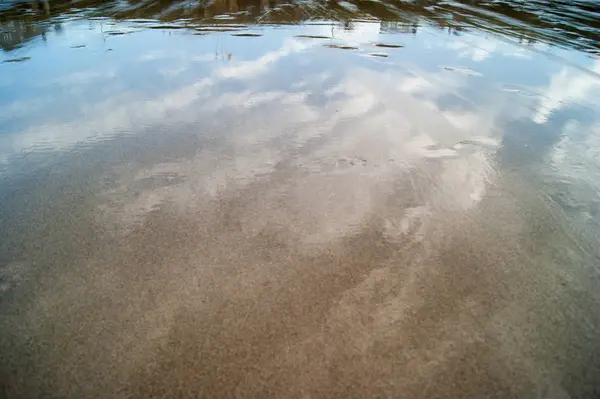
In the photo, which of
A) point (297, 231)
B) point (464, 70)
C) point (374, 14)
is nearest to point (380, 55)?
point (464, 70)

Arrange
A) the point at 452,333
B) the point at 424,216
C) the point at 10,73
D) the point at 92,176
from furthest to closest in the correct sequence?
the point at 10,73 → the point at 92,176 → the point at 424,216 → the point at 452,333

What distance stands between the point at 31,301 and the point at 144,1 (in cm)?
878

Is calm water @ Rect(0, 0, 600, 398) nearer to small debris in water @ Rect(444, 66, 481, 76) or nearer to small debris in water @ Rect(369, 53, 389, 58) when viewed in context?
small debris in water @ Rect(444, 66, 481, 76)

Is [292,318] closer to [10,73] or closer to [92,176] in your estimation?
[92,176]

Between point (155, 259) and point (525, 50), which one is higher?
point (525, 50)

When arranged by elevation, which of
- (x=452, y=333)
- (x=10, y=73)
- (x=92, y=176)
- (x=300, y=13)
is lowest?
(x=452, y=333)

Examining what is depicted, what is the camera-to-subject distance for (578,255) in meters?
1.86

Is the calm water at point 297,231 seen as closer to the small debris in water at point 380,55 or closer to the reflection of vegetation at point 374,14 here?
the small debris in water at point 380,55

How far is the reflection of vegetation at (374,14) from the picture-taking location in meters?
6.30

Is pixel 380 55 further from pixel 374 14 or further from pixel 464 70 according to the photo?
pixel 374 14

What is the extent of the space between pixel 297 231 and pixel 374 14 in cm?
692

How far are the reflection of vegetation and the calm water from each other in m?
2.61

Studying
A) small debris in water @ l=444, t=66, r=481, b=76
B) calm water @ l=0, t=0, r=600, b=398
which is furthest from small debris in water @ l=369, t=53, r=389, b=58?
small debris in water @ l=444, t=66, r=481, b=76

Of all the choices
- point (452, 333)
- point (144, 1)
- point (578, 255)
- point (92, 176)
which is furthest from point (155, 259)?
point (144, 1)
